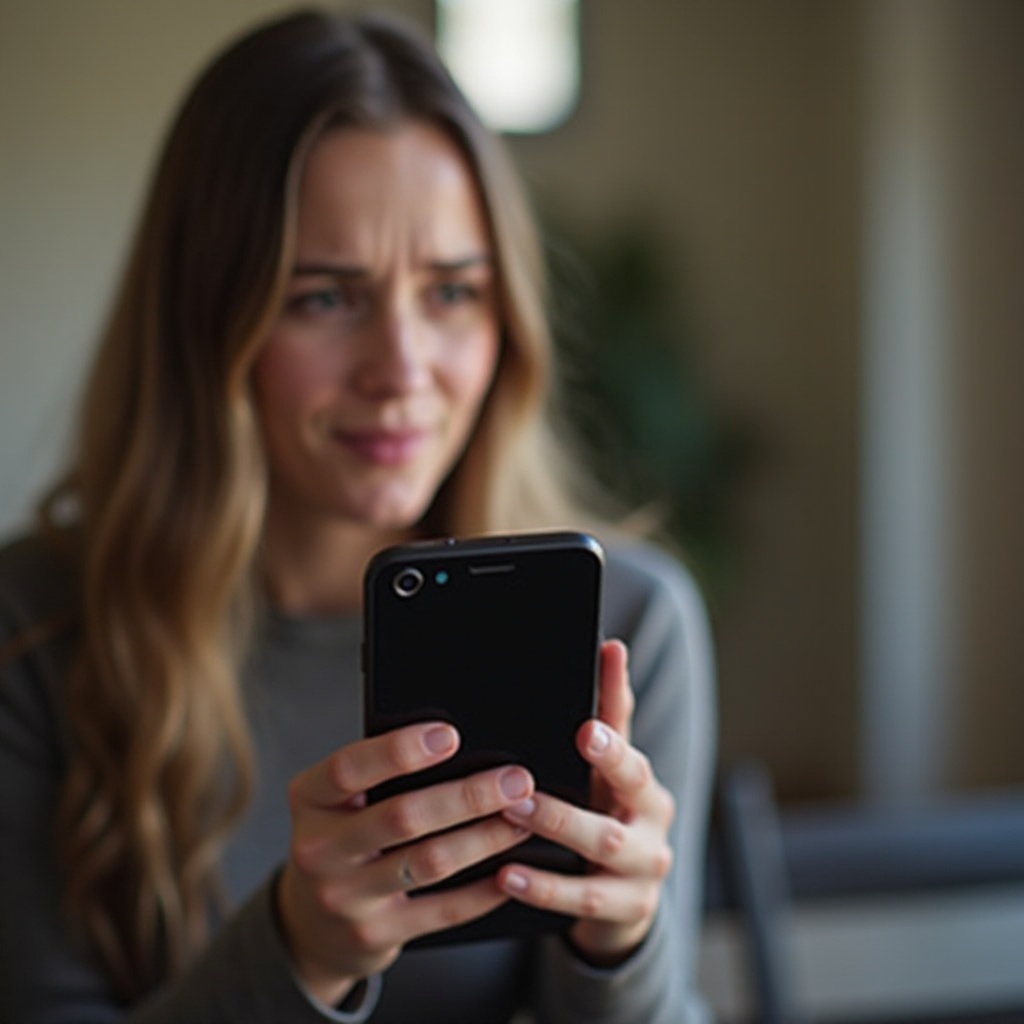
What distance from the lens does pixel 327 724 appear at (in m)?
1.08

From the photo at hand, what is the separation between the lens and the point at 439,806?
2.27 feet

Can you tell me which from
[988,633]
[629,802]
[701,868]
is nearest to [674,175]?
[988,633]

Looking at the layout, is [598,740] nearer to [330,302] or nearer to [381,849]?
[381,849]

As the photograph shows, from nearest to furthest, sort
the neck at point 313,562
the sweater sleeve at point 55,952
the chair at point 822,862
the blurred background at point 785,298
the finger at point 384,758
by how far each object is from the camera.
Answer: the finger at point 384,758
the sweater sleeve at point 55,952
the neck at point 313,562
the chair at point 822,862
the blurred background at point 785,298

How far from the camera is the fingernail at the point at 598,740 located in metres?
0.71

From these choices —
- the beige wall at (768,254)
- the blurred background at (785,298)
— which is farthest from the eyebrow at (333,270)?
the beige wall at (768,254)

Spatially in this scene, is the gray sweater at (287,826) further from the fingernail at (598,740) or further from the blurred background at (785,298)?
the blurred background at (785,298)

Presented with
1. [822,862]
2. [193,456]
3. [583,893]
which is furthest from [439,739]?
[822,862]

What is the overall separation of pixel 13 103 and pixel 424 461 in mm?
2310

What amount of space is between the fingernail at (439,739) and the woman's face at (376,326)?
1.10 feet

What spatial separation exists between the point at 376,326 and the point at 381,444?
0.08 m

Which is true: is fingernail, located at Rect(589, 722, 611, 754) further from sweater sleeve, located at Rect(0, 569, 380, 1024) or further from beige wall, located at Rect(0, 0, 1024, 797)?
beige wall, located at Rect(0, 0, 1024, 797)

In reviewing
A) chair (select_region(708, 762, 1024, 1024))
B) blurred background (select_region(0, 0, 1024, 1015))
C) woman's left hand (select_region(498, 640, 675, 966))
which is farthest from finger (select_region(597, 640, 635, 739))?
blurred background (select_region(0, 0, 1024, 1015))

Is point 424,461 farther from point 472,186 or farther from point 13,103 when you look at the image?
point 13,103
